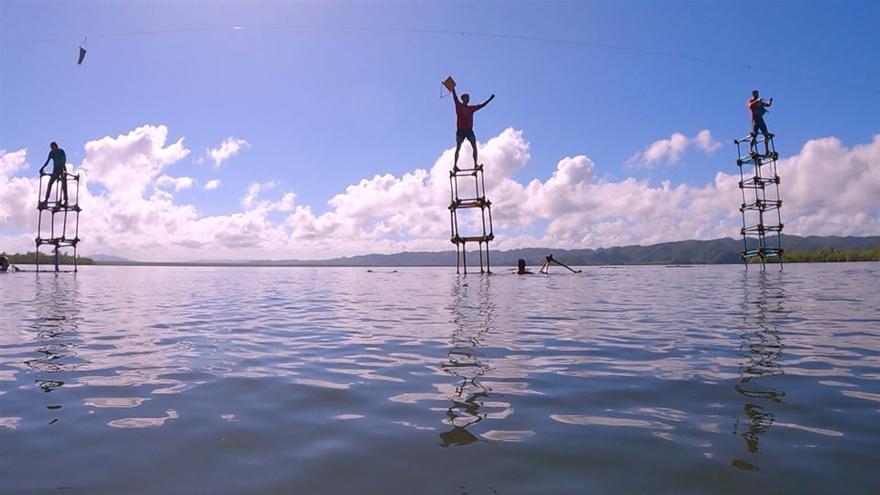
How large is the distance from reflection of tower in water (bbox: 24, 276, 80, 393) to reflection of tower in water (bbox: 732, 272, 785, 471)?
22.8ft

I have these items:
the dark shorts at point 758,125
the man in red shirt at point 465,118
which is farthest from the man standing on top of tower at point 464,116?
the dark shorts at point 758,125

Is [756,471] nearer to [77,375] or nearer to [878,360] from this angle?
[878,360]

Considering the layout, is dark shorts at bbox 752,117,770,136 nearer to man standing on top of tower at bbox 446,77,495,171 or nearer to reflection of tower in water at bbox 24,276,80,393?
man standing on top of tower at bbox 446,77,495,171

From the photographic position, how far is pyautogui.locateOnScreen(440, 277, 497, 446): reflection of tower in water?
13.5 ft

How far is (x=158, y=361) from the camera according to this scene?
273 inches

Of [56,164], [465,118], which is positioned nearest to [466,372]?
[465,118]

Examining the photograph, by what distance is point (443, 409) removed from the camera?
4656 millimetres

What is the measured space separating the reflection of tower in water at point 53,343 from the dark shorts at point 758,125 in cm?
4421

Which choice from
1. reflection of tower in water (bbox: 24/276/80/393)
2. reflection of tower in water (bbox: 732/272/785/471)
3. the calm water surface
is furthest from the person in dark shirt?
reflection of tower in water (bbox: 732/272/785/471)

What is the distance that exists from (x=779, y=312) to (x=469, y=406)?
10968mm

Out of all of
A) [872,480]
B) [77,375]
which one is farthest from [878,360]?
[77,375]

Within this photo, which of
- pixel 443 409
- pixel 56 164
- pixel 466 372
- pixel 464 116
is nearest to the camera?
pixel 443 409

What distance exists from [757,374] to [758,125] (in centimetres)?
4044

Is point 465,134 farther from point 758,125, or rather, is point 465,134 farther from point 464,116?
point 758,125
